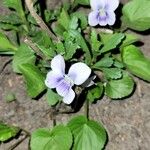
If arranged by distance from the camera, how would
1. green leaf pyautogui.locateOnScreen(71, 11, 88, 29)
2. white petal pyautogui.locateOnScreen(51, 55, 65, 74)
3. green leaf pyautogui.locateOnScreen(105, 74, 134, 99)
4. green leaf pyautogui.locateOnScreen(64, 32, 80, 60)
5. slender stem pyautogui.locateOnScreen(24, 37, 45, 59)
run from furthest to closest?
green leaf pyautogui.locateOnScreen(71, 11, 88, 29) → green leaf pyautogui.locateOnScreen(105, 74, 134, 99) → slender stem pyautogui.locateOnScreen(24, 37, 45, 59) → green leaf pyautogui.locateOnScreen(64, 32, 80, 60) → white petal pyautogui.locateOnScreen(51, 55, 65, 74)

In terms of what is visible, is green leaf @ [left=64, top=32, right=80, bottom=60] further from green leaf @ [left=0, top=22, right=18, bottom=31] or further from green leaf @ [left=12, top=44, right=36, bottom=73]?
green leaf @ [left=0, top=22, right=18, bottom=31]

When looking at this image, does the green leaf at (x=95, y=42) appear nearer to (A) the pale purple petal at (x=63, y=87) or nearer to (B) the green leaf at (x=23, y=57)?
(A) the pale purple petal at (x=63, y=87)

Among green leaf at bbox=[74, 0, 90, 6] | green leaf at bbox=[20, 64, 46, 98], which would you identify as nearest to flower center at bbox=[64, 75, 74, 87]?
green leaf at bbox=[20, 64, 46, 98]

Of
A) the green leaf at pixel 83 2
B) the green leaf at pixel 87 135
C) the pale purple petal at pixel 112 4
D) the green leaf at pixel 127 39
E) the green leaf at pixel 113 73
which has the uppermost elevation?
the pale purple petal at pixel 112 4

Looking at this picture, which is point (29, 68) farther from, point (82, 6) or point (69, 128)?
point (82, 6)

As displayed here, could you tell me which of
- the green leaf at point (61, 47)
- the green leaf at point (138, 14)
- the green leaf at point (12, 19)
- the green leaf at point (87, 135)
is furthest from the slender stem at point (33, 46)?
the green leaf at point (138, 14)

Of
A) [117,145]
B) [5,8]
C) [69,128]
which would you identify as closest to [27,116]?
[69,128]

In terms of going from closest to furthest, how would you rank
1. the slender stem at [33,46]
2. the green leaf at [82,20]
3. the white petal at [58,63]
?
the white petal at [58,63], the slender stem at [33,46], the green leaf at [82,20]
